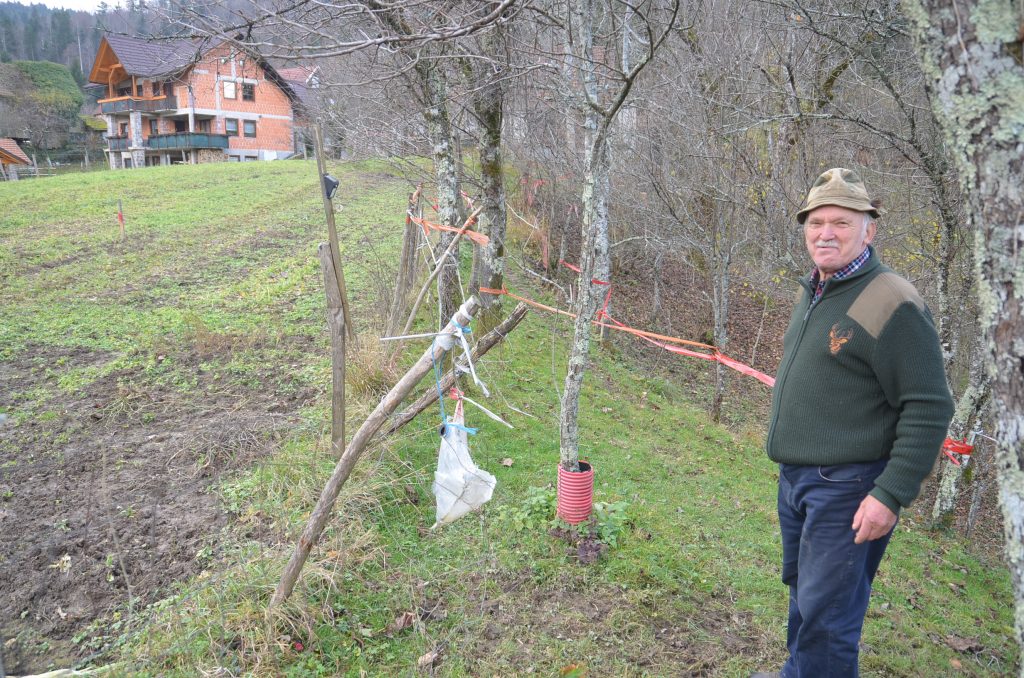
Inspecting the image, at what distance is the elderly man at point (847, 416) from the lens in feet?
7.20

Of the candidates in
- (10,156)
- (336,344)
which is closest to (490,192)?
(336,344)

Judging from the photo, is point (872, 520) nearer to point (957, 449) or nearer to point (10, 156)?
point (957, 449)

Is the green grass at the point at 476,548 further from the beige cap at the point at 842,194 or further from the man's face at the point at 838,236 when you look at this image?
the beige cap at the point at 842,194

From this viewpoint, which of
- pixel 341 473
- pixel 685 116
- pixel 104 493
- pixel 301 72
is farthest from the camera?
pixel 301 72

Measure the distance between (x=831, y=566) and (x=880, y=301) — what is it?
996 millimetres

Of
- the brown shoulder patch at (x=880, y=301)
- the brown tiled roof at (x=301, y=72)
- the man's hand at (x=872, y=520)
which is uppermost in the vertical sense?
the brown tiled roof at (x=301, y=72)

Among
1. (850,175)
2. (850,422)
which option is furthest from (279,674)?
(850,175)

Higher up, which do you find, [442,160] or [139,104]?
[139,104]

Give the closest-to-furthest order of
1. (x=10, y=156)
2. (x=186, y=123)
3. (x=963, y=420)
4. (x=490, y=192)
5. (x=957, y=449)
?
(x=957, y=449), (x=963, y=420), (x=490, y=192), (x=10, y=156), (x=186, y=123)

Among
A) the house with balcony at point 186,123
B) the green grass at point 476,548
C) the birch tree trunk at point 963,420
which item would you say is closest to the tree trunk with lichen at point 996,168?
the green grass at point 476,548

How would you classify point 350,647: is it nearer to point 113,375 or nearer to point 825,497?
point 825,497

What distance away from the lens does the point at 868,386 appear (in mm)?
2334

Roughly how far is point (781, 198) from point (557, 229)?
336 inches

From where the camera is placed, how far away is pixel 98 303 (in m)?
9.23
